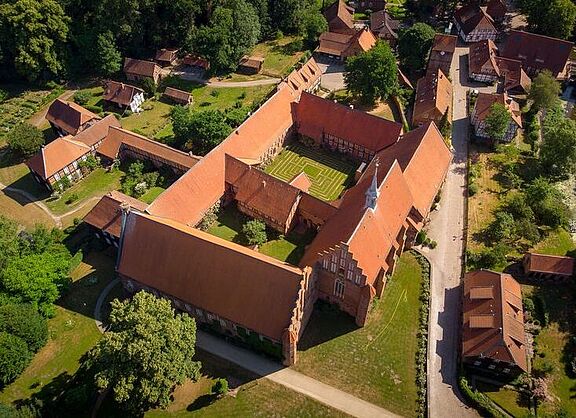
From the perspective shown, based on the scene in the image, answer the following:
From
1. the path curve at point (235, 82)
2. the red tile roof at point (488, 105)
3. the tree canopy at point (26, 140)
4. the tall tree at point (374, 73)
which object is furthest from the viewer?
the path curve at point (235, 82)

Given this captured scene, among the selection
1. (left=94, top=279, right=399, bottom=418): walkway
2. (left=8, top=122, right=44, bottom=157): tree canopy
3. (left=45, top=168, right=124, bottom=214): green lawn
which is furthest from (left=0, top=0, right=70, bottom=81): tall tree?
(left=94, top=279, right=399, bottom=418): walkway

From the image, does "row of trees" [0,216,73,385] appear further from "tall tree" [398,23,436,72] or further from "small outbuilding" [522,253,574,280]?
"tall tree" [398,23,436,72]

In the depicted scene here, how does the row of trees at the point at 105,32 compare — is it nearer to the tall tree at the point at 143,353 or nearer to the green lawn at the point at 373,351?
the green lawn at the point at 373,351

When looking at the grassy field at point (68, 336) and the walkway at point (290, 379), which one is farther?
the grassy field at point (68, 336)

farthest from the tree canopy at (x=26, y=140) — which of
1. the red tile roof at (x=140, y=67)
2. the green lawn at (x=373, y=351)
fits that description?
the green lawn at (x=373, y=351)

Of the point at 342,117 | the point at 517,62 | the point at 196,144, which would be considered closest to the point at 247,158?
the point at 196,144
